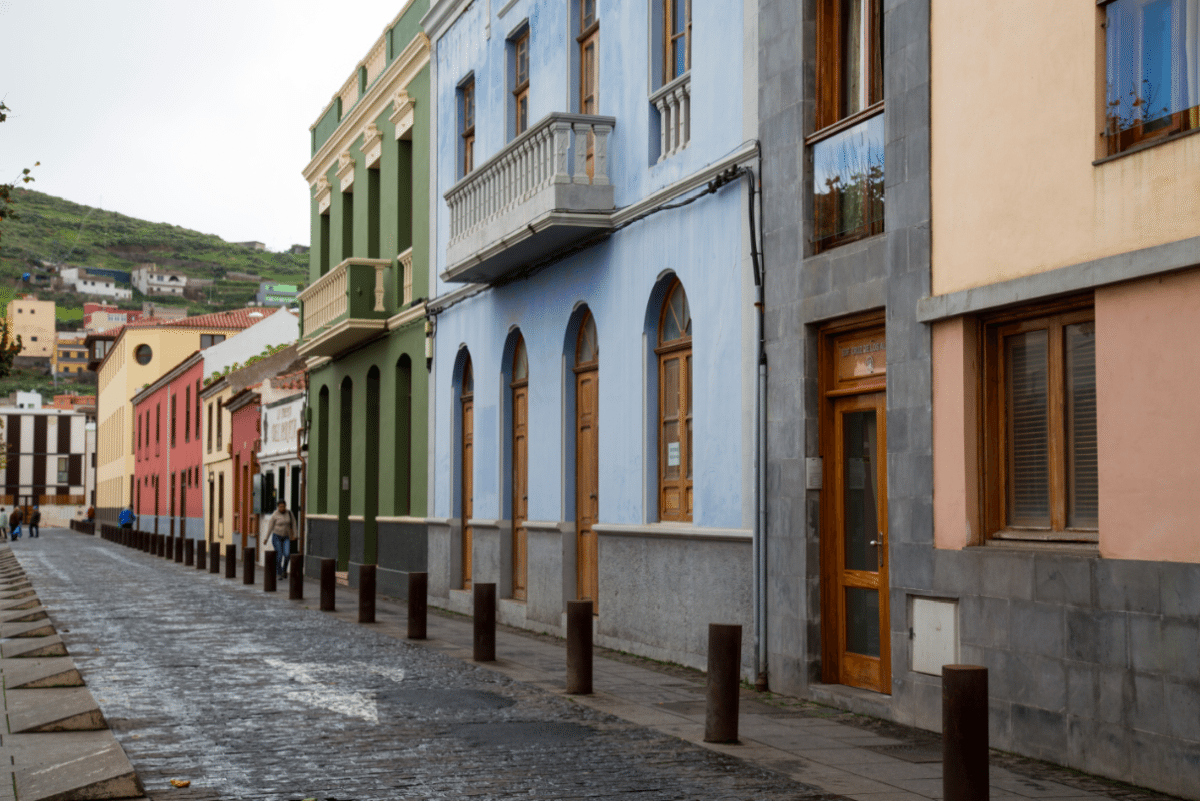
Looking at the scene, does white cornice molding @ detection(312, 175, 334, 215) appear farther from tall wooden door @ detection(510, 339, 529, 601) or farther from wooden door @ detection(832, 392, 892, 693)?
wooden door @ detection(832, 392, 892, 693)

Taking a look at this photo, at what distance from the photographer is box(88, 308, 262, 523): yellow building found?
234ft

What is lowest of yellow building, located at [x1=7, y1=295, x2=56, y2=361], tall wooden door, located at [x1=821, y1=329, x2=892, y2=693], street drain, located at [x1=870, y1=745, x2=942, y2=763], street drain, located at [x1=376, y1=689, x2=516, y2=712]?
street drain, located at [x1=376, y1=689, x2=516, y2=712]

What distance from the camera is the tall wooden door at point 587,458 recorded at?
1513 cm

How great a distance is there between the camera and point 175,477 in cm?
5797

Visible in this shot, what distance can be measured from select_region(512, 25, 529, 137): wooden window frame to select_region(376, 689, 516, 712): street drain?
8.62 meters

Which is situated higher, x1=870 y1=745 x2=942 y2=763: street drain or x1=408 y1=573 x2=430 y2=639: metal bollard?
x1=408 y1=573 x2=430 y2=639: metal bollard

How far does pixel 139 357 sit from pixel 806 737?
69601 millimetres

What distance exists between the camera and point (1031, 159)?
8.27m

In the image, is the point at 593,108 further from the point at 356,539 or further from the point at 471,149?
the point at 356,539

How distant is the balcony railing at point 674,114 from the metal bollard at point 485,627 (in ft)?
14.7

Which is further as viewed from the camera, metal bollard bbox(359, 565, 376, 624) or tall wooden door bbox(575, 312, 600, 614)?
metal bollard bbox(359, 565, 376, 624)

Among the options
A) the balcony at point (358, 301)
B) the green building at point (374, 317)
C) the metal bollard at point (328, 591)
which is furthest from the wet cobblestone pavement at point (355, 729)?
the balcony at point (358, 301)

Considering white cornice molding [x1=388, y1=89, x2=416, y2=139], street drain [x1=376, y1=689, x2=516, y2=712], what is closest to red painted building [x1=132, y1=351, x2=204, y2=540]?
white cornice molding [x1=388, y1=89, x2=416, y2=139]

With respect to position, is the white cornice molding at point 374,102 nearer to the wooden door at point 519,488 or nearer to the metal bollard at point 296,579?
the wooden door at point 519,488
